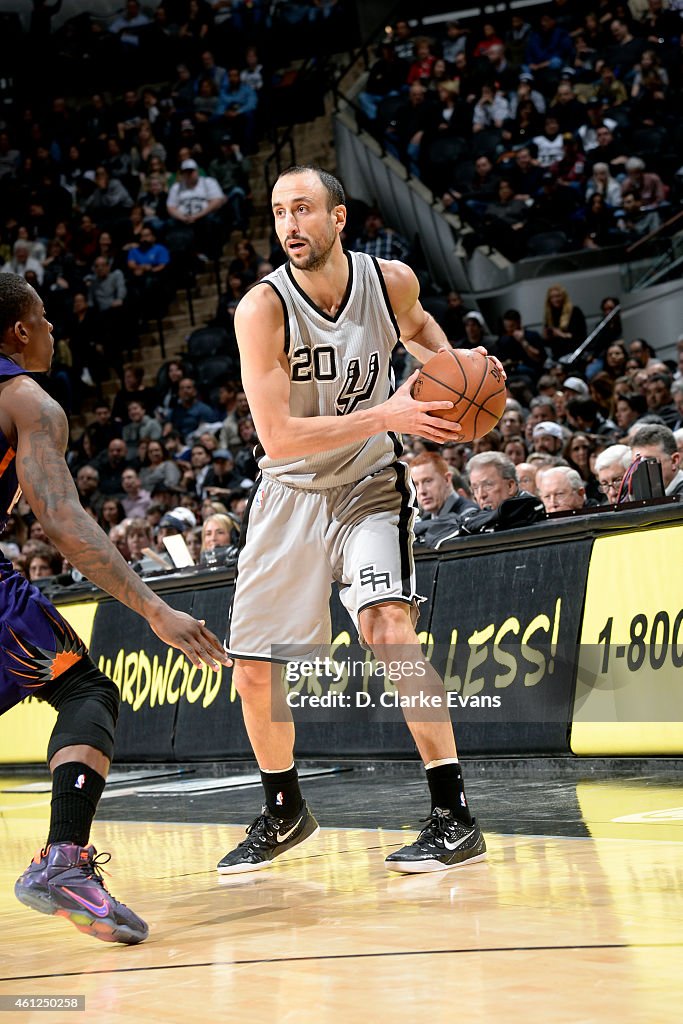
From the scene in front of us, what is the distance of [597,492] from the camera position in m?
10.2

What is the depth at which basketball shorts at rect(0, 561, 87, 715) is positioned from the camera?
3287mm

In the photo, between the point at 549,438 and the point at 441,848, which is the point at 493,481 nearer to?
the point at 549,438

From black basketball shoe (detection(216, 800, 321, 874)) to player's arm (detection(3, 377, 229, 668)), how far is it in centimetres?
147

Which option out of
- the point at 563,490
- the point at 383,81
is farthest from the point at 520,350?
the point at 383,81

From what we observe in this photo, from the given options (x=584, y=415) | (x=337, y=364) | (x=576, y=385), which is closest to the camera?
(x=337, y=364)

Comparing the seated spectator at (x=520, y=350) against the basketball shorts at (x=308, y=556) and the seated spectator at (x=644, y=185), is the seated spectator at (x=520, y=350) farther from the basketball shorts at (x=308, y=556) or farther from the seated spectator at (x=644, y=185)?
the basketball shorts at (x=308, y=556)

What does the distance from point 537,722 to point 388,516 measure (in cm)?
235

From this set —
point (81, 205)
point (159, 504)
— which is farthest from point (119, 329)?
point (159, 504)

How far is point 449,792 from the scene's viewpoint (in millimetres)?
4277

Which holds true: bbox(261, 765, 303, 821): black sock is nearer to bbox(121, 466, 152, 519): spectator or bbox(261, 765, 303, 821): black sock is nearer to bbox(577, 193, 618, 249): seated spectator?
bbox(121, 466, 152, 519): spectator

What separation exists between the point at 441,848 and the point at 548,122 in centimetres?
1446

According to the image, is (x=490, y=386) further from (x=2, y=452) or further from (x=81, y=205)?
(x=81, y=205)

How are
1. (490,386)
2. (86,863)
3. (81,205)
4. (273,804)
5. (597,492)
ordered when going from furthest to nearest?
(81,205) → (597,492) → (273,804) → (490,386) → (86,863)

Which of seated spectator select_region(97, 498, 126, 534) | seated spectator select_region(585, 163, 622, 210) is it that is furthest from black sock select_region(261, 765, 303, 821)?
seated spectator select_region(585, 163, 622, 210)
